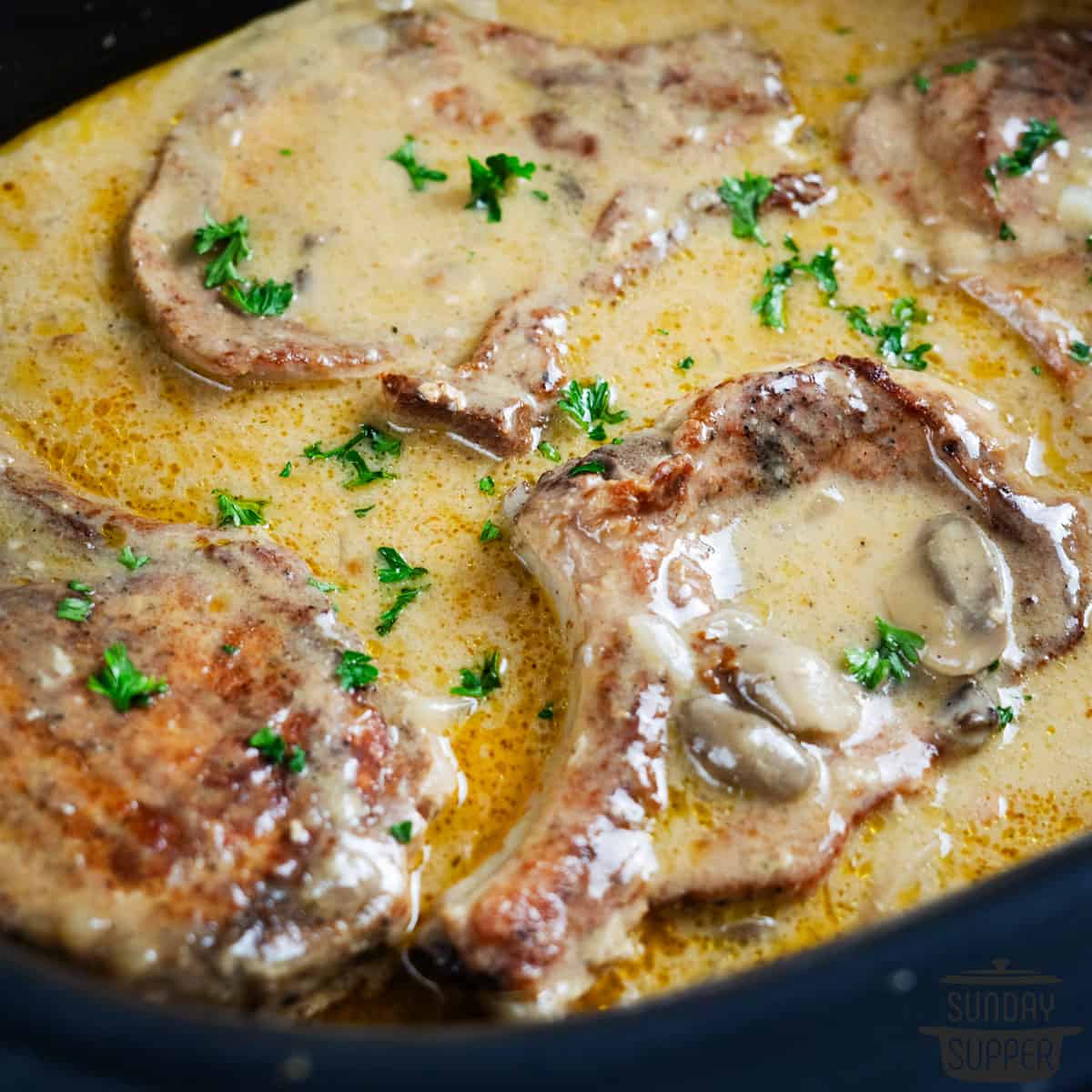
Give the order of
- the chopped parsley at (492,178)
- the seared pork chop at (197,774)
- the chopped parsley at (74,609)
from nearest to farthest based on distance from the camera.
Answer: the seared pork chop at (197,774)
the chopped parsley at (74,609)
the chopped parsley at (492,178)

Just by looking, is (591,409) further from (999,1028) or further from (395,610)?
(999,1028)

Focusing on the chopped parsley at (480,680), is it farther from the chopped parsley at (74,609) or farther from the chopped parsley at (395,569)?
the chopped parsley at (74,609)

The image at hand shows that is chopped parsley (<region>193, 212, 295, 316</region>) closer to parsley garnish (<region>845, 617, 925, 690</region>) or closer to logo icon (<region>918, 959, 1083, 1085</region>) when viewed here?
parsley garnish (<region>845, 617, 925, 690</region>)

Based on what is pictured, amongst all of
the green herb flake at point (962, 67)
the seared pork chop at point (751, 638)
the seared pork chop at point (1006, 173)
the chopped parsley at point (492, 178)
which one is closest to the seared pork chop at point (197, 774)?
the seared pork chop at point (751, 638)

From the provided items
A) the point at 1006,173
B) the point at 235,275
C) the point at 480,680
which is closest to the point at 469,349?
the point at 235,275

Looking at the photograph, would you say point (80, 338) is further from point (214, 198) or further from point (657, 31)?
point (657, 31)

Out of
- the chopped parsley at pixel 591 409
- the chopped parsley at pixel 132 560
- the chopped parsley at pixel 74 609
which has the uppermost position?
the chopped parsley at pixel 74 609
